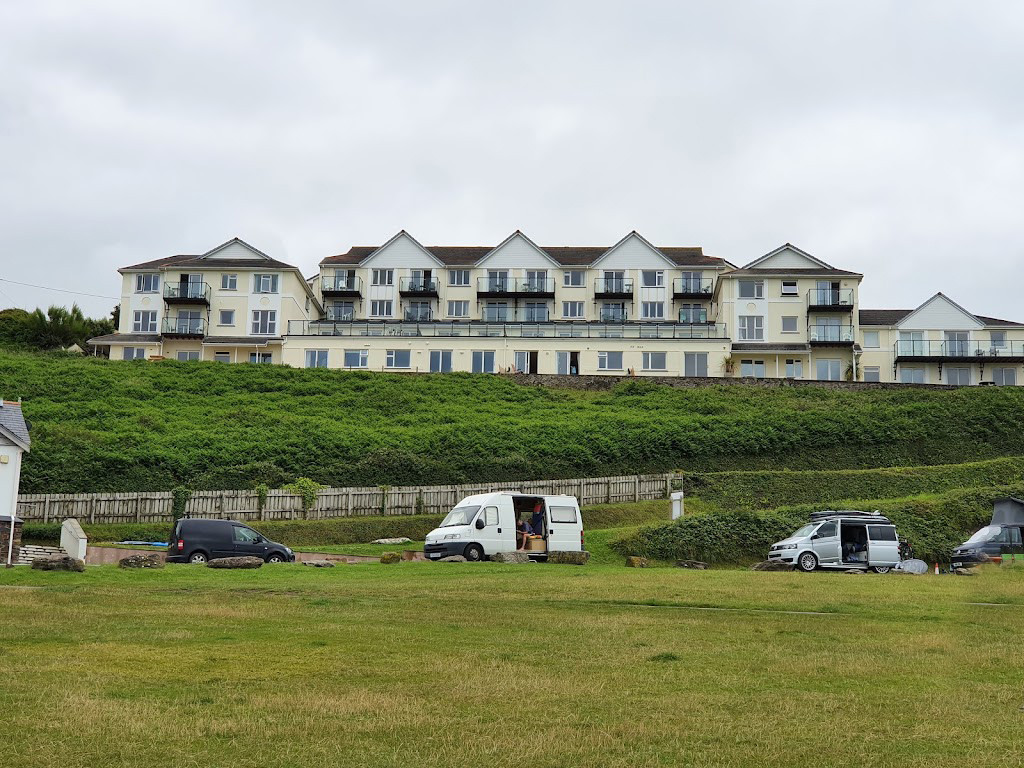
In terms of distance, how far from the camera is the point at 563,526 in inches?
1272

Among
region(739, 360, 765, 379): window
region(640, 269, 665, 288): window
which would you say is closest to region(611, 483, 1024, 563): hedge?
region(739, 360, 765, 379): window

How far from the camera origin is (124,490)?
42750 millimetres

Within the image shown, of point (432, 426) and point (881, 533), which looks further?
point (432, 426)

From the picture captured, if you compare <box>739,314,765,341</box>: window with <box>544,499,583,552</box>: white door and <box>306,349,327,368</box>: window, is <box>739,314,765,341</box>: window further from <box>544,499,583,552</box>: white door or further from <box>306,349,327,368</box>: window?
<box>544,499,583,552</box>: white door

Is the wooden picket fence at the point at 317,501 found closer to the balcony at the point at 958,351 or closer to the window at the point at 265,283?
the window at the point at 265,283

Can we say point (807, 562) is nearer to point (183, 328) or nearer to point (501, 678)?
point (501, 678)

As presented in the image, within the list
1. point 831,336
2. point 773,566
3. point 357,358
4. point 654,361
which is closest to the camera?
point 773,566

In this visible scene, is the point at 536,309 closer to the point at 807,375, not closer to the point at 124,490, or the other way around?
the point at 807,375

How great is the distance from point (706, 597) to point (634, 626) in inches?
188

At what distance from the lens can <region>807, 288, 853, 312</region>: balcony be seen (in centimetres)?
8150

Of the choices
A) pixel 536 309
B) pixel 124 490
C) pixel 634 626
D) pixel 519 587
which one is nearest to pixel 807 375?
pixel 536 309

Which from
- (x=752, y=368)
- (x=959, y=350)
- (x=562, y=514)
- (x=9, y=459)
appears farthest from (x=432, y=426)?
(x=959, y=350)

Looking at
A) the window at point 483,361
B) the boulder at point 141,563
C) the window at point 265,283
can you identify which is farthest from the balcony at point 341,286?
the boulder at point 141,563

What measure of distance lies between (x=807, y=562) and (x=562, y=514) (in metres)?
7.16
